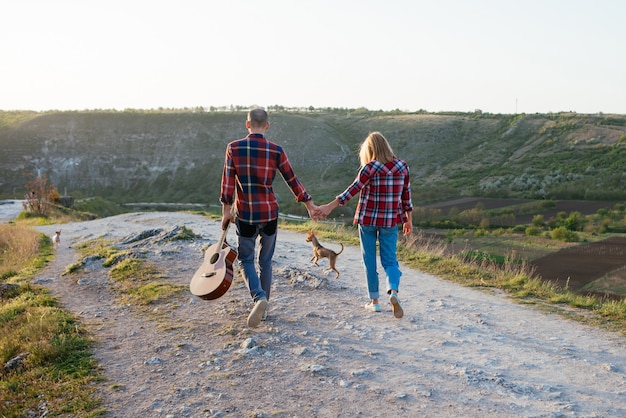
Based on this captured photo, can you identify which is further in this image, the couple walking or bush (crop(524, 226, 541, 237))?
bush (crop(524, 226, 541, 237))

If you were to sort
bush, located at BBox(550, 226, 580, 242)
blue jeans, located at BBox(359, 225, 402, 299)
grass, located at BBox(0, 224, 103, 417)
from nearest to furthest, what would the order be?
A: grass, located at BBox(0, 224, 103, 417), blue jeans, located at BBox(359, 225, 402, 299), bush, located at BBox(550, 226, 580, 242)

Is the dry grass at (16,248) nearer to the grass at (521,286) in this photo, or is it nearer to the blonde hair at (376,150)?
the grass at (521,286)

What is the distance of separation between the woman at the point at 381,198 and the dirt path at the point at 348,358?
0.80 metres

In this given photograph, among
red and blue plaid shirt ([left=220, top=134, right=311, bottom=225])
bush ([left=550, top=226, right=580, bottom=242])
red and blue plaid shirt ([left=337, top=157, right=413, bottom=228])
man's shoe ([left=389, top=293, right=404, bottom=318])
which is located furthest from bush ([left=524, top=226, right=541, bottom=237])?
red and blue plaid shirt ([left=220, top=134, right=311, bottom=225])

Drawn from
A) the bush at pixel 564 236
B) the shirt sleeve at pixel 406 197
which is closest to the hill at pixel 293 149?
the bush at pixel 564 236

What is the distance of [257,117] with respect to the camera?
5.80 m

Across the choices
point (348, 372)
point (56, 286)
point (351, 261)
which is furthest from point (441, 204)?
point (348, 372)

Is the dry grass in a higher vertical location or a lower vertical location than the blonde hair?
lower

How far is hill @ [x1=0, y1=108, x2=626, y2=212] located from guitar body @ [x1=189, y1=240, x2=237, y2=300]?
51510mm

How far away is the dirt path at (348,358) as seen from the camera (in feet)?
14.7

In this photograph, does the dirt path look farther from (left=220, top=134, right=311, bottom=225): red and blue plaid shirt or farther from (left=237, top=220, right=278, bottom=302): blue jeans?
(left=220, top=134, right=311, bottom=225): red and blue plaid shirt

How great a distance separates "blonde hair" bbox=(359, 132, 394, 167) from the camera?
6.38 m

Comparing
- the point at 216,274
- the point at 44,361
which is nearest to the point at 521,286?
the point at 216,274

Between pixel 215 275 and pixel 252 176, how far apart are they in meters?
1.13
